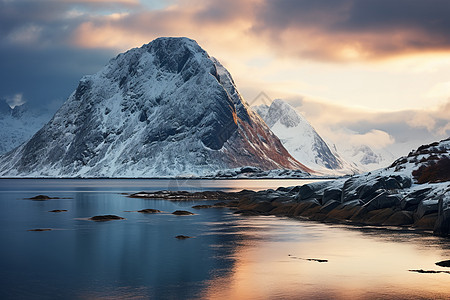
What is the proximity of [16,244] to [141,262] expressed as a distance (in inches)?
531

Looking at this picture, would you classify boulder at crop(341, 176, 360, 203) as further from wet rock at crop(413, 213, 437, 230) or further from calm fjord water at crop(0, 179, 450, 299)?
wet rock at crop(413, 213, 437, 230)

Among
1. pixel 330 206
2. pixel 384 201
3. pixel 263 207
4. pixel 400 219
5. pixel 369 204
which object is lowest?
pixel 263 207

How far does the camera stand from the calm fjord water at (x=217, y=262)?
2579 centimetres

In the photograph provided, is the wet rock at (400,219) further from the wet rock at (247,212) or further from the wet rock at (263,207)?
the wet rock at (263,207)

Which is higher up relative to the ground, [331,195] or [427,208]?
[331,195]

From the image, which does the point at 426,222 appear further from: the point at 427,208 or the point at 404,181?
the point at 404,181

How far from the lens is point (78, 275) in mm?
29828

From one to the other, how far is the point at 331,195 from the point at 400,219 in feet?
43.5

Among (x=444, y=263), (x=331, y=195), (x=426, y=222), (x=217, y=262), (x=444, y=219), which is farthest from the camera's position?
(x=331, y=195)

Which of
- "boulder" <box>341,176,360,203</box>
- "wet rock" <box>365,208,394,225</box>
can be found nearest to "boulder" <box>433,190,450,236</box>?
"wet rock" <box>365,208,394,225</box>

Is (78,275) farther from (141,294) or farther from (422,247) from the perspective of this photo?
(422,247)

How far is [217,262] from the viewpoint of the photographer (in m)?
33.9

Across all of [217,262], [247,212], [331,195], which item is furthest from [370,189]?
[217,262]

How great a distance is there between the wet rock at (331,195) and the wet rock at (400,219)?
11.0 m
